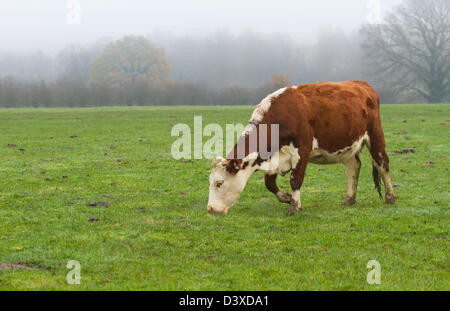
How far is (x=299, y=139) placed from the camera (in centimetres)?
969

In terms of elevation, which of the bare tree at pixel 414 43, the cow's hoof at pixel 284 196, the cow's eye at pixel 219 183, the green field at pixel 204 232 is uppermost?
the bare tree at pixel 414 43

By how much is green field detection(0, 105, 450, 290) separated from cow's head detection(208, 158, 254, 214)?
30cm

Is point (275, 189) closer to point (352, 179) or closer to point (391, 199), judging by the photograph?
point (352, 179)

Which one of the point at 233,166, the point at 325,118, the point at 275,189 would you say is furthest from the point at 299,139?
the point at 233,166

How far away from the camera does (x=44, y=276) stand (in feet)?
21.3

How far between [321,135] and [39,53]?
135254 mm

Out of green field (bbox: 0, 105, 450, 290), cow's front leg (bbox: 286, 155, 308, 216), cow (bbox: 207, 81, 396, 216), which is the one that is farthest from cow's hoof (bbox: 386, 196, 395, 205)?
cow's front leg (bbox: 286, 155, 308, 216)

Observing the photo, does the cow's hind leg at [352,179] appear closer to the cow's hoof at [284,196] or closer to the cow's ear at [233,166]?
the cow's hoof at [284,196]

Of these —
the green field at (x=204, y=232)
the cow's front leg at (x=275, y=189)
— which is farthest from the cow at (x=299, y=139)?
the green field at (x=204, y=232)

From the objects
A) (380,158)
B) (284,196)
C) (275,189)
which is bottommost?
(284,196)

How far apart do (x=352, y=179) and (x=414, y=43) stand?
6059 cm

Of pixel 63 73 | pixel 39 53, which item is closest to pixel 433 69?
pixel 63 73

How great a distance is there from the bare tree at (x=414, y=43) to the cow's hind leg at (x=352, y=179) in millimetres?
53372

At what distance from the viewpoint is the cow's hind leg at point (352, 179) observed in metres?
10.9
